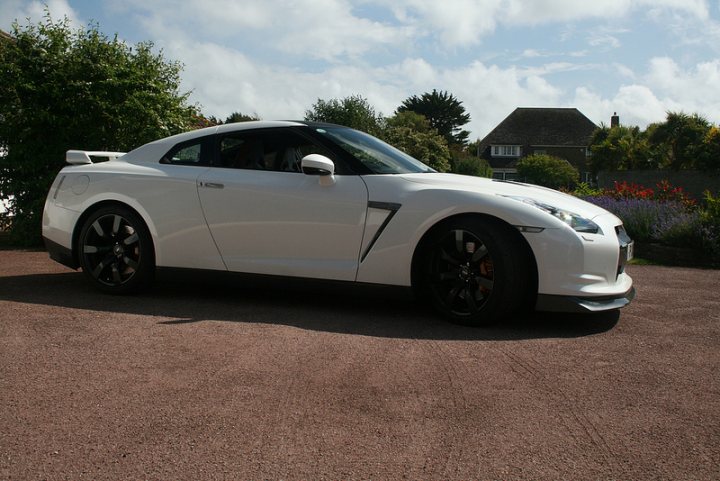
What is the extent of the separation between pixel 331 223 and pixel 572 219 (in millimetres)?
1753

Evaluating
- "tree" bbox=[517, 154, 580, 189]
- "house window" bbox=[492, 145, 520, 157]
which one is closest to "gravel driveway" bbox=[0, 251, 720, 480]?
"tree" bbox=[517, 154, 580, 189]

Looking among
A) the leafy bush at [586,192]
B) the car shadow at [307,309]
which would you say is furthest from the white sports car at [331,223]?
the leafy bush at [586,192]

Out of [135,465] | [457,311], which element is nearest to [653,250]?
[457,311]

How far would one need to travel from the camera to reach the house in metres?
77.2

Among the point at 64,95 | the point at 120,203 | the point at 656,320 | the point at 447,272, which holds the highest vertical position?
the point at 64,95

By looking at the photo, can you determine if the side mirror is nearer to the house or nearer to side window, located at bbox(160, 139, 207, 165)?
side window, located at bbox(160, 139, 207, 165)

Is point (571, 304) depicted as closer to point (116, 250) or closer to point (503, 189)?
point (503, 189)

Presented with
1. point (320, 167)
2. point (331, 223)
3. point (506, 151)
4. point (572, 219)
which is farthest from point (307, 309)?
point (506, 151)

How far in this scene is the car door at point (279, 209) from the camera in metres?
5.56

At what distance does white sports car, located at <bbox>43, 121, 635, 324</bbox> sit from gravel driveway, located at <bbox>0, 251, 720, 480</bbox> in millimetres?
296

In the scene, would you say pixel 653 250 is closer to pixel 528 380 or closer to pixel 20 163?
pixel 528 380

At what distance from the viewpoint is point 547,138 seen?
7869cm

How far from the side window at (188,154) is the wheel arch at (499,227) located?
2064 mm

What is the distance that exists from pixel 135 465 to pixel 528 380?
82.8 inches
